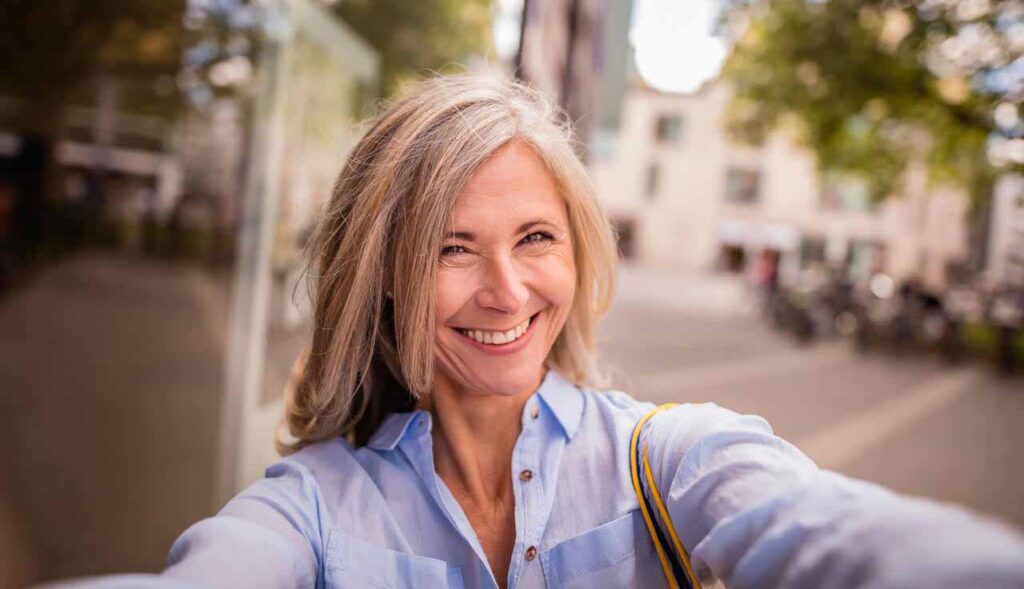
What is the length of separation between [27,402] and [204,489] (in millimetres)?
2120

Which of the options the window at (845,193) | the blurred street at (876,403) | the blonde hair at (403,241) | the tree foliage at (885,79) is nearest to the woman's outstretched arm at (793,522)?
the blonde hair at (403,241)

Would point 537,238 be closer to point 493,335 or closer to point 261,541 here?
point 493,335

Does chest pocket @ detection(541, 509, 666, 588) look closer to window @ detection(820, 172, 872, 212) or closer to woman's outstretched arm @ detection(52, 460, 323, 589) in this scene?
woman's outstretched arm @ detection(52, 460, 323, 589)

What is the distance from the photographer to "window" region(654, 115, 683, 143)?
1157 centimetres

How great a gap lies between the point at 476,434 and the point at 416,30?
11.1ft

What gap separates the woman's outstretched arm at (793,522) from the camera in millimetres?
565

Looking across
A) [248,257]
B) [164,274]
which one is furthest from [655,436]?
[164,274]

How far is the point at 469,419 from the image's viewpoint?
3.80 ft

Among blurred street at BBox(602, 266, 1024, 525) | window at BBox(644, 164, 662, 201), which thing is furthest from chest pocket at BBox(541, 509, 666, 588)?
window at BBox(644, 164, 662, 201)

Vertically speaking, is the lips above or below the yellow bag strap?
above

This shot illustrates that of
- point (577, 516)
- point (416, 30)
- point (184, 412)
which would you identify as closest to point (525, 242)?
point (577, 516)

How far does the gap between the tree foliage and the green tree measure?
6.53ft

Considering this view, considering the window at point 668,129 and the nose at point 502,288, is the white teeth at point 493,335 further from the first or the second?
the window at point 668,129

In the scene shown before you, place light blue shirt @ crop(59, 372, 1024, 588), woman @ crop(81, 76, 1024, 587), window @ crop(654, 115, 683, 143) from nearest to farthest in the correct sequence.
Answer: light blue shirt @ crop(59, 372, 1024, 588) → woman @ crop(81, 76, 1024, 587) → window @ crop(654, 115, 683, 143)
